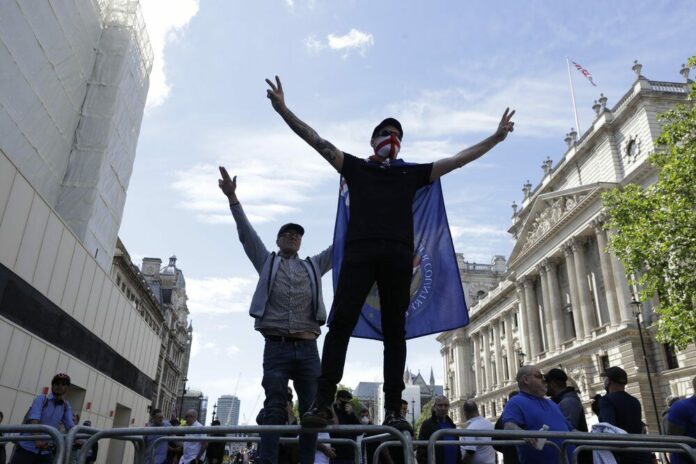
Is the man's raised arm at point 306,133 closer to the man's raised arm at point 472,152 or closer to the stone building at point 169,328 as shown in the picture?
the man's raised arm at point 472,152

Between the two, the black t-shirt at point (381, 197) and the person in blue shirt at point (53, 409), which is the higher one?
the black t-shirt at point (381, 197)

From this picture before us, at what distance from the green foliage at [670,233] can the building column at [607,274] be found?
16.6m

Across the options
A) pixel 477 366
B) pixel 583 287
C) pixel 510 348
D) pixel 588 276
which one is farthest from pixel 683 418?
pixel 477 366

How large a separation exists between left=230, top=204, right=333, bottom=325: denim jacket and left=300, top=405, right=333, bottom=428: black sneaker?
3.73 feet

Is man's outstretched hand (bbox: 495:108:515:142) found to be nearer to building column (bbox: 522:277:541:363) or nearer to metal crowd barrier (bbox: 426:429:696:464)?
metal crowd barrier (bbox: 426:429:696:464)

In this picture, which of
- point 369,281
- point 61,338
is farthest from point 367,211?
point 61,338

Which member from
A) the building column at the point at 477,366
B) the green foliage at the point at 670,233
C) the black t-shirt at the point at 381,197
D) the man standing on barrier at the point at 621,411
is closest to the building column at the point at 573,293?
the green foliage at the point at 670,233

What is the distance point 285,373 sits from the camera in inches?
166

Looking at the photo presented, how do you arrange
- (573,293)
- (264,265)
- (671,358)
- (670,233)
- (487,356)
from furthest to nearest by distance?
(487,356) < (573,293) < (671,358) < (670,233) < (264,265)

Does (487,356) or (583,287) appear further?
(487,356)

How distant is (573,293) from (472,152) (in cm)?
4272

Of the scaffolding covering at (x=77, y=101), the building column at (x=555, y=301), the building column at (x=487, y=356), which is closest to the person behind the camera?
the scaffolding covering at (x=77, y=101)

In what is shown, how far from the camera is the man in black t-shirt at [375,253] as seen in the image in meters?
3.63

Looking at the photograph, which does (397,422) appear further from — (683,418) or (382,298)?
(683,418)
